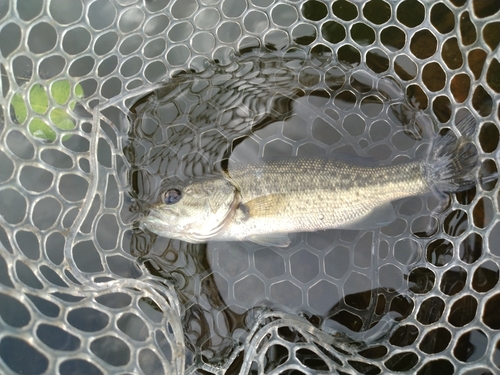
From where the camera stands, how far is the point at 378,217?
2893 millimetres

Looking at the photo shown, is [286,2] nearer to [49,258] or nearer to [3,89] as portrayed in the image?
[3,89]

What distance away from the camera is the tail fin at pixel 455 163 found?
278 centimetres

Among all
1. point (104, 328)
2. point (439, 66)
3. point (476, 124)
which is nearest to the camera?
point (104, 328)

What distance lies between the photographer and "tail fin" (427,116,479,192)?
2.78 meters

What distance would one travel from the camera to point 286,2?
321 centimetres

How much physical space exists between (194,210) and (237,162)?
0.58m

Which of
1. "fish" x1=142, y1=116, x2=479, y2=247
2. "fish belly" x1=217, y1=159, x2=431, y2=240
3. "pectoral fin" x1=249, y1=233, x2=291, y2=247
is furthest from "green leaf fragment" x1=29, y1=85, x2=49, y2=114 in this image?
"pectoral fin" x1=249, y1=233, x2=291, y2=247

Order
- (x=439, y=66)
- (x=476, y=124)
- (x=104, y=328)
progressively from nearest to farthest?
(x=104, y=328), (x=476, y=124), (x=439, y=66)

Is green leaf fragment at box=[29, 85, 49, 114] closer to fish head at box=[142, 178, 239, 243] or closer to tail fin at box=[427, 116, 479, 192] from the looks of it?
fish head at box=[142, 178, 239, 243]

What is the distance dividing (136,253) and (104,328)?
654 millimetres

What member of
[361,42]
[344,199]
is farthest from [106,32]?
[344,199]

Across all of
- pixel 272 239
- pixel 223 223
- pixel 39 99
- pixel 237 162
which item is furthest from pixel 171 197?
pixel 39 99

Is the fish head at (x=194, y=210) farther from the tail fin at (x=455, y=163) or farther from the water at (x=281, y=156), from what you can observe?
the tail fin at (x=455, y=163)

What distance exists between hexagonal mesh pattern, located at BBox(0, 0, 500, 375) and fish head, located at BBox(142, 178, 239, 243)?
26cm
